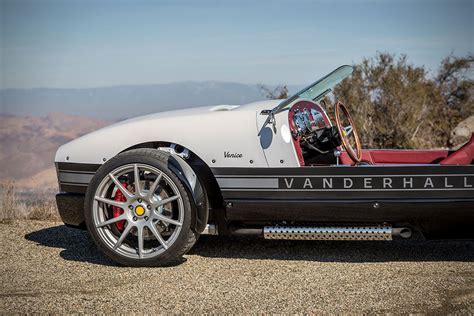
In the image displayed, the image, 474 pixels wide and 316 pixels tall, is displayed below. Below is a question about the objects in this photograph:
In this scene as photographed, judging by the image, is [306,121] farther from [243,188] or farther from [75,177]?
[75,177]

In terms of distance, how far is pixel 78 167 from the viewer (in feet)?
23.1

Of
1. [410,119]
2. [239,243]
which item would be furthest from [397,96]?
[239,243]

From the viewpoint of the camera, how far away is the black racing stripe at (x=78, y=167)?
6988 mm

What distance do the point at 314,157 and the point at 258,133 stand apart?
2.47 ft

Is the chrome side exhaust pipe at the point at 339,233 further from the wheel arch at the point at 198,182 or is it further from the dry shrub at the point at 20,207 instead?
the dry shrub at the point at 20,207

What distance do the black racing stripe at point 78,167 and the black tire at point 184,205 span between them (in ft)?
0.85

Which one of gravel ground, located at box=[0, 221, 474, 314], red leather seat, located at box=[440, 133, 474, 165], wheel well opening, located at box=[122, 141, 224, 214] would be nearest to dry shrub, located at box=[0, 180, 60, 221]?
gravel ground, located at box=[0, 221, 474, 314]

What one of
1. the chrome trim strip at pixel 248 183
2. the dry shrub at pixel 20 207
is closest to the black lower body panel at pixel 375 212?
the chrome trim strip at pixel 248 183

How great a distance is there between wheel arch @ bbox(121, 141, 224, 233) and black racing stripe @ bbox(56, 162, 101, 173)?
0.33 metres

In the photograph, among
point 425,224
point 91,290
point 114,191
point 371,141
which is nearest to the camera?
point 91,290

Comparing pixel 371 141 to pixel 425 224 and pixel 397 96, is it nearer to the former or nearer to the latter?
pixel 397 96

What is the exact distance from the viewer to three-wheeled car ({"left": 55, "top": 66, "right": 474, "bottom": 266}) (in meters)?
6.39

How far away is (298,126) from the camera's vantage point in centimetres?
696

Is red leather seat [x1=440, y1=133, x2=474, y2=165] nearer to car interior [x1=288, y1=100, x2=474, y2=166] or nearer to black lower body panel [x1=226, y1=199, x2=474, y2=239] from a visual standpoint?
car interior [x1=288, y1=100, x2=474, y2=166]
